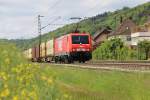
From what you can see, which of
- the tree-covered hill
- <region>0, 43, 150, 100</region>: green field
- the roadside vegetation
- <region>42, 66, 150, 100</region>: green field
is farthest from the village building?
<region>42, 66, 150, 100</region>: green field

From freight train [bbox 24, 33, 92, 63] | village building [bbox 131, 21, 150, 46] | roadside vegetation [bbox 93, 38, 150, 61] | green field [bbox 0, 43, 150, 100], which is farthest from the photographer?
village building [bbox 131, 21, 150, 46]

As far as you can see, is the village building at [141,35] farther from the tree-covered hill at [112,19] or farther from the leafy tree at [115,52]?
the tree-covered hill at [112,19]

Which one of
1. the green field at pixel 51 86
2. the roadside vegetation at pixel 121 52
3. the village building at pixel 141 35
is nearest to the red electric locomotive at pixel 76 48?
the roadside vegetation at pixel 121 52

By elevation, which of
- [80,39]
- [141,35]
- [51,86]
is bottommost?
[51,86]

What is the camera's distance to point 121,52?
195 ft

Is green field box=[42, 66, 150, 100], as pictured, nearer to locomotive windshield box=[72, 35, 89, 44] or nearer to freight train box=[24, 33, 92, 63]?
freight train box=[24, 33, 92, 63]

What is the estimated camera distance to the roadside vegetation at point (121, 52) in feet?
182

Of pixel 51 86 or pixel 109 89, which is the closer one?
pixel 51 86

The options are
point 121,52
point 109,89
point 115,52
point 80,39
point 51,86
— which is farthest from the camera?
point 115,52

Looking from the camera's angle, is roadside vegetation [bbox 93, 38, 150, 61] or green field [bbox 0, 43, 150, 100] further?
roadside vegetation [bbox 93, 38, 150, 61]

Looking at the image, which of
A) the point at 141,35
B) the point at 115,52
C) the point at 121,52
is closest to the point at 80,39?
the point at 121,52

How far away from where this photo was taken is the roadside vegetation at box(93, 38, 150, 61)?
5541cm

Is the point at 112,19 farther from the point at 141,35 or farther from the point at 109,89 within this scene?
the point at 109,89

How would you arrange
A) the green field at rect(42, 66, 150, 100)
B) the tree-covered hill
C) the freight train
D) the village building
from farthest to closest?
the tree-covered hill → the village building → the freight train → the green field at rect(42, 66, 150, 100)
